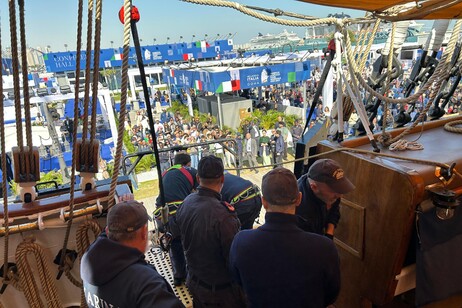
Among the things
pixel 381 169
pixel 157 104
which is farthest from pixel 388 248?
pixel 157 104

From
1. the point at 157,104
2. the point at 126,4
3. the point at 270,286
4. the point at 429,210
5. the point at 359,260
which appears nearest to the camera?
the point at 126,4

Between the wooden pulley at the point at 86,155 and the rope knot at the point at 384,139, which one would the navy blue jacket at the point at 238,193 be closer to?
the rope knot at the point at 384,139

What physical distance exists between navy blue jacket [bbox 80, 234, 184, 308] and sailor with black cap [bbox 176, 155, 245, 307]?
59 centimetres

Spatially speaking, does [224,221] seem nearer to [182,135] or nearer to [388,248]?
[388,248]

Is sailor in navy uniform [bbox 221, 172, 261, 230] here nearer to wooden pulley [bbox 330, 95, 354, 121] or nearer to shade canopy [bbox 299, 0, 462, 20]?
wooden pulley [bbox 330, 95, 354, 121]

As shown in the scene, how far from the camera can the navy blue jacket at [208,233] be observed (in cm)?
193

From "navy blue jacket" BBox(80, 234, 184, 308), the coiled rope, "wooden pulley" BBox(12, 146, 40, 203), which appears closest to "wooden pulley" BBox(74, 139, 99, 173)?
"wooden pulley" BBox(12, 146, 40, 203)

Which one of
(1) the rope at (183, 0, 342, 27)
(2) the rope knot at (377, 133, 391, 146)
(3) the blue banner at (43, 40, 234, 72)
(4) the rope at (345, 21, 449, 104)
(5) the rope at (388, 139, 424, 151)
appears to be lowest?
(5) the rope at (388, 139, 424, 151)

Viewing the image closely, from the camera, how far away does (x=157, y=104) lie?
61.6 feet

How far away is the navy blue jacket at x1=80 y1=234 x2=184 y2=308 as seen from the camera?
50.2 inches

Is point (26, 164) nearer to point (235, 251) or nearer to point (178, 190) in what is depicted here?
point (235, 251)

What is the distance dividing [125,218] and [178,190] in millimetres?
1219

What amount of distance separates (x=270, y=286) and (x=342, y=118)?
129cm

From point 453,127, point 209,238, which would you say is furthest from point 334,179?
point 453,127
